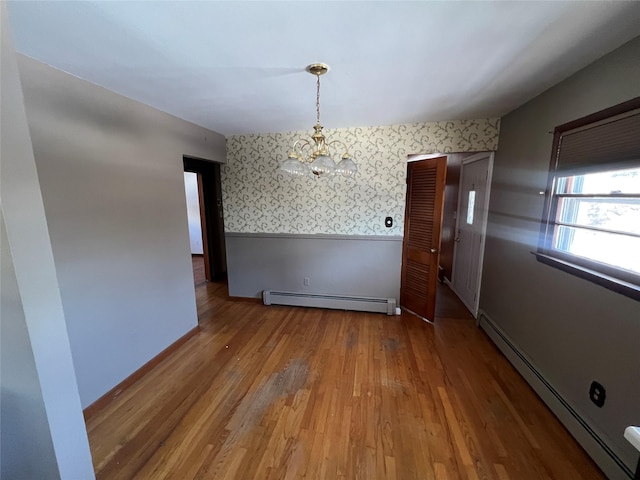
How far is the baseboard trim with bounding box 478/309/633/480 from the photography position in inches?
53.5

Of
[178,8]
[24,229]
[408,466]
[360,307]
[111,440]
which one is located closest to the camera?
[24,229]

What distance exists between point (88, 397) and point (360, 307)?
2.70 m

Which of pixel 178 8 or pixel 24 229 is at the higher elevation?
pixel 178 8

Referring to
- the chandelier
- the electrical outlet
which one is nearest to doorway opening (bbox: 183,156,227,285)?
the chandelier

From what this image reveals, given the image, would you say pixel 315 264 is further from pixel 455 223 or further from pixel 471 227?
pixel 455 223

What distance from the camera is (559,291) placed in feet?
5.95

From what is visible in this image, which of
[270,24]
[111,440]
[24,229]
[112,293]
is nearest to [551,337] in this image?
[270,24]

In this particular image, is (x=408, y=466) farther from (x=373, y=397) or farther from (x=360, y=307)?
(x=360, y=307)

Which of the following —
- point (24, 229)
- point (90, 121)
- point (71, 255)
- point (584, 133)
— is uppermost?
point (90, 121)

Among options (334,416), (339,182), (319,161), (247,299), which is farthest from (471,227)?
(247,299)

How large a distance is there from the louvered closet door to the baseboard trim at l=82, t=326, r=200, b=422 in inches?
106

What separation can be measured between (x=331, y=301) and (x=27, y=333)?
288 cm

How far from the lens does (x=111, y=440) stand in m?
1.62

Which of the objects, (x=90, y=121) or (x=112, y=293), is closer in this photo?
(x=90, y=121)
